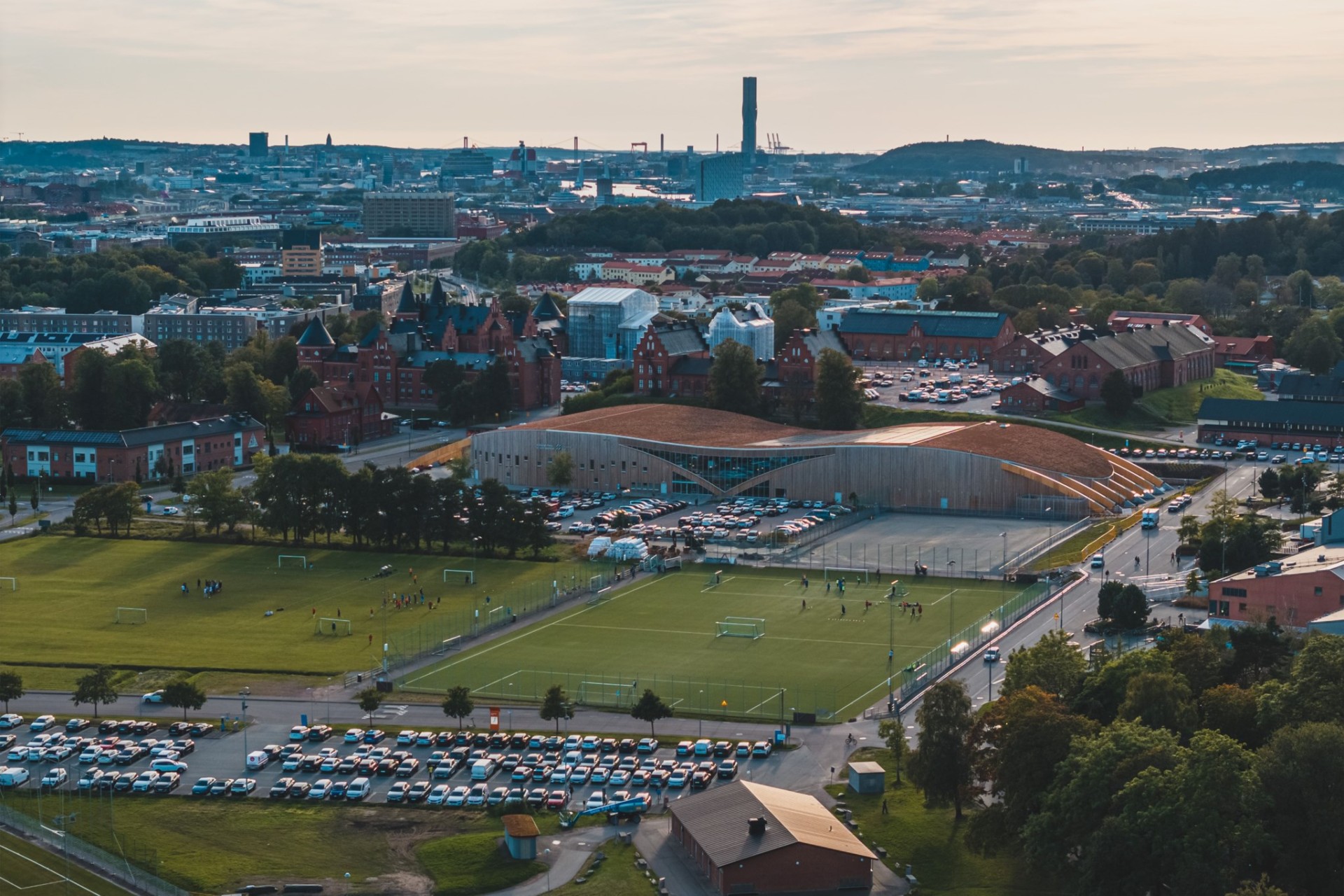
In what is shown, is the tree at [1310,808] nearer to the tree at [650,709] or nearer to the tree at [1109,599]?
the tree at [650,709]

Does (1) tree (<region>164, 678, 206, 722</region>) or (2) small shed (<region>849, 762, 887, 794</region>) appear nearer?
(2) small shed (<region>849, 762, 887, 794</region>)

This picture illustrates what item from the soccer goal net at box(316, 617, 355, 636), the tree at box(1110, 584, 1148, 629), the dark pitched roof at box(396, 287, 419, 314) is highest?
the dark pitched roof at box(396, 287, 419, 314)

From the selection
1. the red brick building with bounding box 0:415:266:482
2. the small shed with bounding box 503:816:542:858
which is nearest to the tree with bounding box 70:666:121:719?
the small shed with bounding box 503:816:542:858

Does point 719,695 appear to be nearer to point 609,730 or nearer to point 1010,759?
point 609,730

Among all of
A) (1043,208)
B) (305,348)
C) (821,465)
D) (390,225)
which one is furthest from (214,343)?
(1043,208)

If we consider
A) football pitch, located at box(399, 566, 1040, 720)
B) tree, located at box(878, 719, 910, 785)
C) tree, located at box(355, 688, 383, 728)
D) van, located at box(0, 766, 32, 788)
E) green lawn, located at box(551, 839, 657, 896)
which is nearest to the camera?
green lawn, located at box(551, 839, 657, 896)

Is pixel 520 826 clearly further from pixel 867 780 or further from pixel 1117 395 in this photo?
pixel 1117 395

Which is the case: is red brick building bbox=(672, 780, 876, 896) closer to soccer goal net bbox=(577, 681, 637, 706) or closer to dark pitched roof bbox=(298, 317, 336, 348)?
soccer goal net bbox=(577, 681, 637, 706)

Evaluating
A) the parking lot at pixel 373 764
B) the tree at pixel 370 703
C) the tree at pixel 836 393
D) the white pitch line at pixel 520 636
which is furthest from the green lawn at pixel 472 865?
the tree at pixel 836 393
